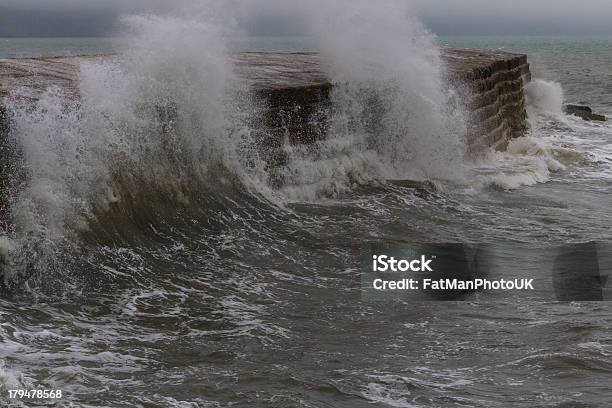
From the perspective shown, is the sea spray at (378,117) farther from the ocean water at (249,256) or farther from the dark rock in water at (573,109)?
the dark rock in water at (573,109)

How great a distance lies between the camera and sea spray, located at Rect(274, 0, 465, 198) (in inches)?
340

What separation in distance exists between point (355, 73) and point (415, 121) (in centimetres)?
87

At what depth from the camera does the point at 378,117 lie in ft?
31.0

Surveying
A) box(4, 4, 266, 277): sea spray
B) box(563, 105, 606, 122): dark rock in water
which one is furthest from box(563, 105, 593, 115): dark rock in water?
box(4, 4, 266, 277): sea spray

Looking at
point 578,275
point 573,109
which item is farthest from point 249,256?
point 573,109

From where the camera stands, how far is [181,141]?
275 inches

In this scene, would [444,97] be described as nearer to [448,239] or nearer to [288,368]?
[448,239]

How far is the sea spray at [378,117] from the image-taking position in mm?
8641

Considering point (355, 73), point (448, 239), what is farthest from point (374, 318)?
point (355, 73)

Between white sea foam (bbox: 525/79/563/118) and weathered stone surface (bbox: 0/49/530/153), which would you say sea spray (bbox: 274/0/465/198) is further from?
white sea foam (bbox: 525/79/563/118)

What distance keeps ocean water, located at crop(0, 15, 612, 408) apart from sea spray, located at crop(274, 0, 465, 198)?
0.03 meters

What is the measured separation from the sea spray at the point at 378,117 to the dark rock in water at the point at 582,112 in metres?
8.58

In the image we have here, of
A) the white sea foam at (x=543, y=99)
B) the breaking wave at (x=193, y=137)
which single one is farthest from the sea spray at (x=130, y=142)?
the white sea foam at (x=543, y=99)

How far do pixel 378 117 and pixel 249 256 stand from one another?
3763 mm
